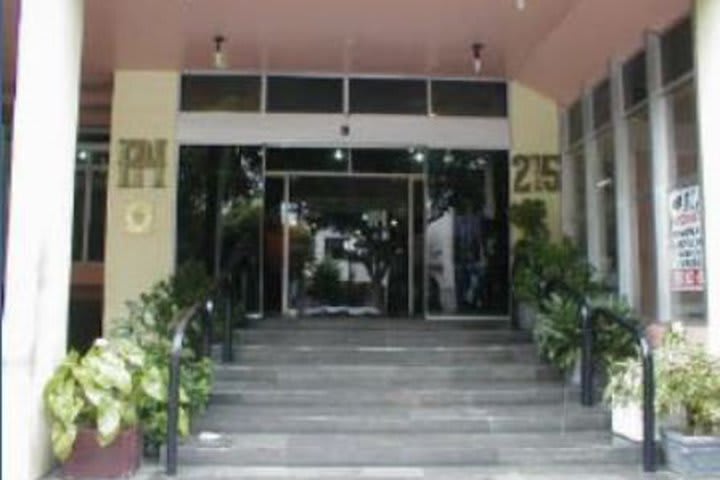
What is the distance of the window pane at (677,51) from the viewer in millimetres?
8266

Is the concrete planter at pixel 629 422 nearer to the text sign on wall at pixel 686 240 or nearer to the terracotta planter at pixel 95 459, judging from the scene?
the text sign on wall at pixel 686 240

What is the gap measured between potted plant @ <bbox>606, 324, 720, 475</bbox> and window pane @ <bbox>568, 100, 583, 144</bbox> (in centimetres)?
456

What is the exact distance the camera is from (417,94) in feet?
40.7

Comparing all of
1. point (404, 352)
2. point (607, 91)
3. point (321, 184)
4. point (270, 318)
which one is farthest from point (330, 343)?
point (607, 91)

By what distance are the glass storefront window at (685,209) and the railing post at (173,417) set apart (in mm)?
4384

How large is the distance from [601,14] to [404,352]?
392cm

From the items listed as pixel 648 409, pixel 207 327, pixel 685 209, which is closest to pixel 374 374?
pixel 207 327

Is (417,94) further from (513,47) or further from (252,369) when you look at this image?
(252,369)

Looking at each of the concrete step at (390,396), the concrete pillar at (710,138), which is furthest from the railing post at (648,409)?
the concrete step at (390,396)

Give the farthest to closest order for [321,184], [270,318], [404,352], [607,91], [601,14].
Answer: [321,184]
[270,318]
[607,91]
[404,352]
[601,14]

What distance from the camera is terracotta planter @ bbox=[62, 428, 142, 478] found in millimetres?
6680

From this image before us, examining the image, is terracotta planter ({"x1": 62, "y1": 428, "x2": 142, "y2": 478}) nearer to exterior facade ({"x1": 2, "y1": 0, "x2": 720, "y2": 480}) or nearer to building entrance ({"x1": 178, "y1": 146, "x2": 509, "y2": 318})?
exterior facade ({"x1": 2, "y1": 0, "x2": 720, "y2": 480})

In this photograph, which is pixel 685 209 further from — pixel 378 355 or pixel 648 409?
pixel 378 355

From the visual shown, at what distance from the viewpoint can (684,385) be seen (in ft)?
23.0
